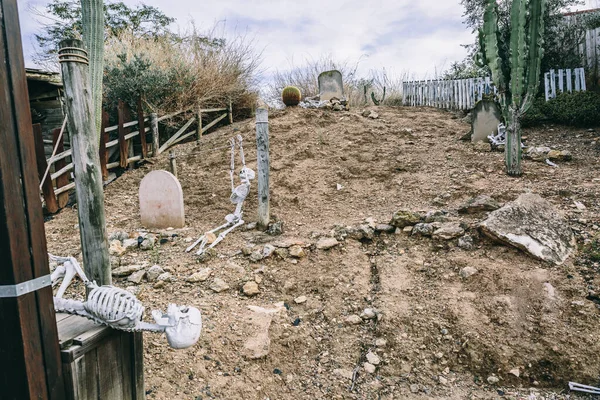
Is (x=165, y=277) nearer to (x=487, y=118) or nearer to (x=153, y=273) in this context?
(x=153, y=273)

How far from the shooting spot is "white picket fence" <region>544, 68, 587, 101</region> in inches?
384

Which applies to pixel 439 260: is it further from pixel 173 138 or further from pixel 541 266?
pixel 173 138

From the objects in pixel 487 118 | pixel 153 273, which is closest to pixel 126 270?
pixel 153 273

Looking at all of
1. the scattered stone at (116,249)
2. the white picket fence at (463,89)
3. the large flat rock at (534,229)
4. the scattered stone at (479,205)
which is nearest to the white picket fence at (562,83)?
the white picket fence at (463,89)

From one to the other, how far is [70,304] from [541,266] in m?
3.53

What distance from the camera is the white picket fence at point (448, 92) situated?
1160 centimetres

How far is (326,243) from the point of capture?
4188 mm

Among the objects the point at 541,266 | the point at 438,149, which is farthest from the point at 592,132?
the point at 541,266

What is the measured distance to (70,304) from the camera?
1878 mm

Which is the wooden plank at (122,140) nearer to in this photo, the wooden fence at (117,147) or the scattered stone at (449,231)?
the wooden fence at (117,147)

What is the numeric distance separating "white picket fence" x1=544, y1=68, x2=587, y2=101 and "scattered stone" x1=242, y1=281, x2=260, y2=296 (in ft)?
31.4

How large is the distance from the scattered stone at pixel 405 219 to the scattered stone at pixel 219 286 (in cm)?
195

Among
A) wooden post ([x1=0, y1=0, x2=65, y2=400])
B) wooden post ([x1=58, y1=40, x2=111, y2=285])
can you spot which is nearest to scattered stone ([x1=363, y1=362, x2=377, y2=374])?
wooden post ([x1=58, y1=40, x2=111, y2=285])

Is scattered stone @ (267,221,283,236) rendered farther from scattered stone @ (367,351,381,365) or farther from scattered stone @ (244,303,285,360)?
scattered stone @ (367,351,381,365)
